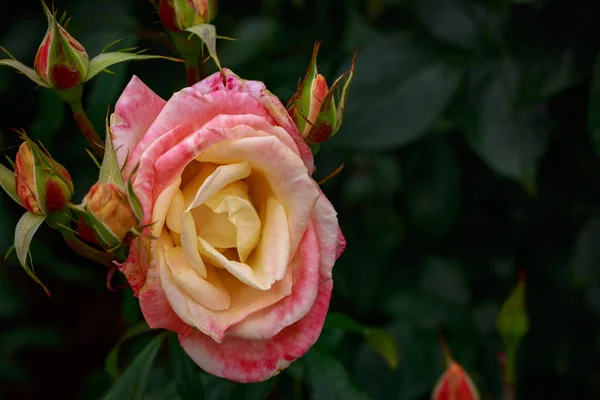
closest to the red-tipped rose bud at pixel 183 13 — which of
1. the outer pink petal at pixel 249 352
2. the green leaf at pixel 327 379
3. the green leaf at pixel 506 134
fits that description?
the outer pink petal at pixel 249 352

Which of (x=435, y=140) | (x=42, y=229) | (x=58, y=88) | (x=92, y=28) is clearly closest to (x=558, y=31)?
(x=435, y=140)

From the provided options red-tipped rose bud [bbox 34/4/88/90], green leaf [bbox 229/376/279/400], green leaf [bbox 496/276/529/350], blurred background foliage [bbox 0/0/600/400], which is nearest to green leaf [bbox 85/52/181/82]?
red-tipped rose bud [bbox 34/4/88/90]

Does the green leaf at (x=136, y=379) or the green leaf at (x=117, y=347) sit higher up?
the green leaf at (x=117, y=347)

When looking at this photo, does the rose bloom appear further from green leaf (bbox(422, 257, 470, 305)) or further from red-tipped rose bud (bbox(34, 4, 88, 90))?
green leaf (bbox(422, 257, 470, 305))

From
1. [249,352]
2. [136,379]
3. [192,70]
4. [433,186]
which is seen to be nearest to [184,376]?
[136,379]

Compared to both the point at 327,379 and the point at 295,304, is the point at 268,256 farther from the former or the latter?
the point at 327,379

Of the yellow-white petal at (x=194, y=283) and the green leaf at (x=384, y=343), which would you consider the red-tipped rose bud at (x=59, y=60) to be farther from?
the green leaf at (x=384, y=343)
